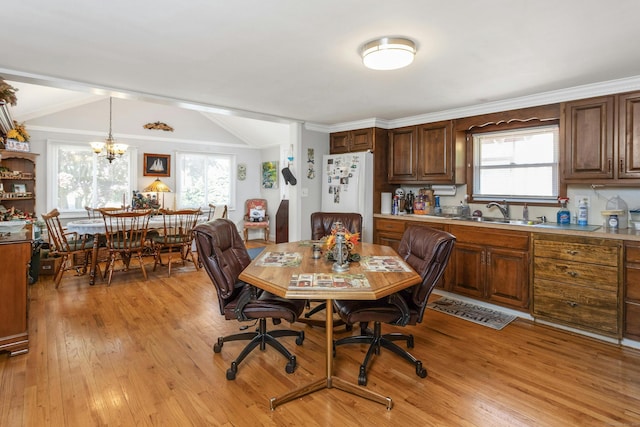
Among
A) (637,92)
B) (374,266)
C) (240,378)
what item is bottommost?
(240,378)

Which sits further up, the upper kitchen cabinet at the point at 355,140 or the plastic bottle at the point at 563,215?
the upper kitchen cabinet at the point at 355,140

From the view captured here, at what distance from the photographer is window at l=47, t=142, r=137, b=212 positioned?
5.92 m

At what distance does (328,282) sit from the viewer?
1906mm

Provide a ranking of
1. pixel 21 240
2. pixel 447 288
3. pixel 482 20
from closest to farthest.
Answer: pixel 482 20
pixel 21 240
pixel 447 288

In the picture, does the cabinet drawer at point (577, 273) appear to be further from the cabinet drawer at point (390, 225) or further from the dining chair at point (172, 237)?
the dining chair at point (172, 237)

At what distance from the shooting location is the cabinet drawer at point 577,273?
2758 millimetres

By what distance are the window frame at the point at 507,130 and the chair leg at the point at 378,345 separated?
2214 mm

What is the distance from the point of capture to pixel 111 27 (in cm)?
205

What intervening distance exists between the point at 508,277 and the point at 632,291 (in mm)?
909

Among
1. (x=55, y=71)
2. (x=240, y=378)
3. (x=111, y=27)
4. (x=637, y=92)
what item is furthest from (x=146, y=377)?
(x=637, y=92)

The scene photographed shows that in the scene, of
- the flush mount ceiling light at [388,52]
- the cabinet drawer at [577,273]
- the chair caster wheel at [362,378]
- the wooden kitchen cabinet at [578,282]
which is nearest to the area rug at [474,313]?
the wooden kitchen cabinet at [578,282]

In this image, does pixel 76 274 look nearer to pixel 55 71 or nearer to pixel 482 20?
pixel 55 71

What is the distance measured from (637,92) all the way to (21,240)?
5.04 meters

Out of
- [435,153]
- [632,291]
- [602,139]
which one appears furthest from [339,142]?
[632,291]
